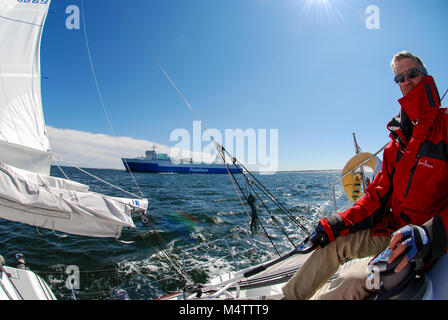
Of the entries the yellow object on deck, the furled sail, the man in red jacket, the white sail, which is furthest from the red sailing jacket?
the white sail

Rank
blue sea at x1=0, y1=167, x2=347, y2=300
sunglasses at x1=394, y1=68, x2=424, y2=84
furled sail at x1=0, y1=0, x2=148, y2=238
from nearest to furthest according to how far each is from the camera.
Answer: sunglasses at x1=394, y1=68, x2=424, y2=84
furled sail at x1=0, y1=0, x2=148, y2=238
blue sea at x1=0, y1=167, x2=347, y2=300

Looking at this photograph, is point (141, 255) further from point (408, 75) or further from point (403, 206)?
point (408, 75)

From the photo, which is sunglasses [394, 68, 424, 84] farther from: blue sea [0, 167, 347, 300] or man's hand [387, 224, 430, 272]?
blue sea [0, 167, 347, 300]

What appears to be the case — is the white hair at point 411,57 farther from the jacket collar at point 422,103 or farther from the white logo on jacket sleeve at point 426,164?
the white logo on jacket sleeve at point 426,164

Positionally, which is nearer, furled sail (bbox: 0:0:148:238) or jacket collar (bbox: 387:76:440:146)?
jacket collar (bbox: 387:76:440:146)

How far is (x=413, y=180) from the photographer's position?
3.65ft

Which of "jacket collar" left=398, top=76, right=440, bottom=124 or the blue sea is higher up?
"jacket collar" left=398, top=76, right=440, bottom=124

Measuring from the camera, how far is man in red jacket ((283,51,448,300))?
2.97 feet

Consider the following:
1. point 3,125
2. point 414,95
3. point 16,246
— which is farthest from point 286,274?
point 16,246

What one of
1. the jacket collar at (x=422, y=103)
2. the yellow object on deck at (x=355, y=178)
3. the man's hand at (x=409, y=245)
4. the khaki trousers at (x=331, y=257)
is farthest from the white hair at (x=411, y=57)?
the yellow object on deck at (x=355, y=178)

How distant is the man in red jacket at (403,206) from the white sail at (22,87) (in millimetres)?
3891

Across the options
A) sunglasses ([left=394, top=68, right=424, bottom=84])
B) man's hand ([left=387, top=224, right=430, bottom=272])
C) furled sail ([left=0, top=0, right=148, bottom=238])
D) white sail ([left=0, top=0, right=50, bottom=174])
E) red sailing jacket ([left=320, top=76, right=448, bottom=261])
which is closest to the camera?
man's hand ([left=387, top=224, right=430, bottom=272])

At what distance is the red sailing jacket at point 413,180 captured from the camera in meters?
1.03
